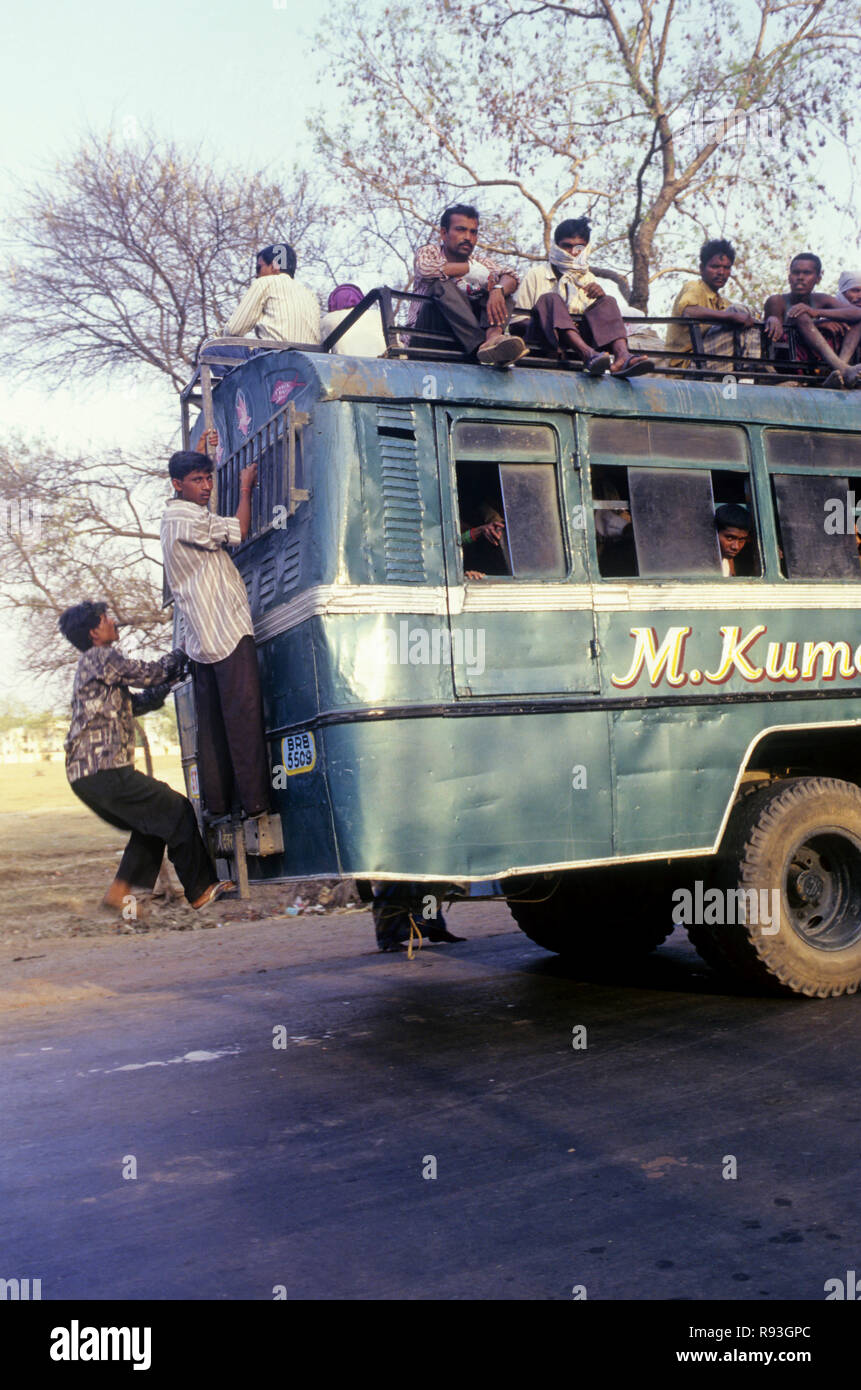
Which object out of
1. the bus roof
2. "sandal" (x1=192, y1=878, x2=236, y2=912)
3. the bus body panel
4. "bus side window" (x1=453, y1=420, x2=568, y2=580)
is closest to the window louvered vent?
the bus body panel

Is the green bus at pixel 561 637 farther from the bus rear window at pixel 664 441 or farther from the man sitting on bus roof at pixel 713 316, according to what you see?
the man sitting on bus roof at pixel 713 316

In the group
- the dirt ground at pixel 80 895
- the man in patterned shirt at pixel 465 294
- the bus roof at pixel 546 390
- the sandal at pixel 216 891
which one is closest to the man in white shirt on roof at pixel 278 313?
the bus roof at pixel 546 390

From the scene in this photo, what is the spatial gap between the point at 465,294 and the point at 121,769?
2.91 m

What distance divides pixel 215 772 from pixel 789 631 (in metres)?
2.87

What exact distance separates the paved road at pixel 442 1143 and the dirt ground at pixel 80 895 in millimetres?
937

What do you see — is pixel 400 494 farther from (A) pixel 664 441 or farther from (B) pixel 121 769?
(B) pixel 121 769

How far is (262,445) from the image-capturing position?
5.93 metres

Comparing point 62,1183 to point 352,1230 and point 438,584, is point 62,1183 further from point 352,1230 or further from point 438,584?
point 438,584

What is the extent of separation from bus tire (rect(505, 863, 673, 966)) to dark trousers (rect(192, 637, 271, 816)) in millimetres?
2079

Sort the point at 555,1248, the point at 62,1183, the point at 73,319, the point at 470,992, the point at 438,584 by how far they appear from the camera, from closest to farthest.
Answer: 1. the point at 555,1248
2. the point at 62,1183
3. the point at 438,584
4. the point at 470,992
5. the point at 73,319

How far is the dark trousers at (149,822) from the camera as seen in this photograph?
6008 millimetres

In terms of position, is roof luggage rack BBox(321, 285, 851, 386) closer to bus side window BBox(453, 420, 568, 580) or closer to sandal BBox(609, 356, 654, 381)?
sandal BBox(609, 356, 654, 381)

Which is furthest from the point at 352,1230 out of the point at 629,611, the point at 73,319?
the point at 73,319

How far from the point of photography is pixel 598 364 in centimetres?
571
